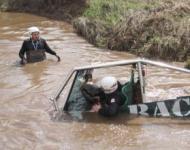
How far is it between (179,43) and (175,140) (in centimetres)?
554

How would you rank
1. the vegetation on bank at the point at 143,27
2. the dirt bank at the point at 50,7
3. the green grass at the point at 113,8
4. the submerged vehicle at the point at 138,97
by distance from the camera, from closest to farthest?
the submerged vehicle at the point at 138,97
the vegetation on bank at the point at 143,27
the green grass at the point at 113,8
the dirt bank at the point at 50,7

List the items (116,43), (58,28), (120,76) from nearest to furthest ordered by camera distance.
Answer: (120,76) → (116,43) → (58,28)

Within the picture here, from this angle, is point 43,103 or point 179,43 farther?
point 179,43

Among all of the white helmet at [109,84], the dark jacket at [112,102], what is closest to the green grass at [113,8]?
the dark jacket at [112,102]

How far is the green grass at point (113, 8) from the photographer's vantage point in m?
16.6

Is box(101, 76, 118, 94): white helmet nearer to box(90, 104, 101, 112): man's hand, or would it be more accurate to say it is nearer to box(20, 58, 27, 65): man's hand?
box(90, 104, 101, 112): man's hand

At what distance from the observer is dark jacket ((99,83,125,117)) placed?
9.06 m

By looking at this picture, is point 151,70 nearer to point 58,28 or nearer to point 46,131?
point 46,131

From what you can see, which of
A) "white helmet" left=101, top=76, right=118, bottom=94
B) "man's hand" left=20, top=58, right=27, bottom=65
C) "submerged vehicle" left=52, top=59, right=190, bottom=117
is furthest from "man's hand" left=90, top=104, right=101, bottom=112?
"man's hand" left=20, top=58, right=27, bottom=65

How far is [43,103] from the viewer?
423 inches

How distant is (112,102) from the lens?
9.06 metres

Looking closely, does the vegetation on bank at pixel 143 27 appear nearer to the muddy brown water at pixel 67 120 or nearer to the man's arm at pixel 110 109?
the muddy brown water at pixel 67 120

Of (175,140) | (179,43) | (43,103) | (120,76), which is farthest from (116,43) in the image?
(175,140)

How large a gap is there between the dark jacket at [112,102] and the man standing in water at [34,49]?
4605mm
